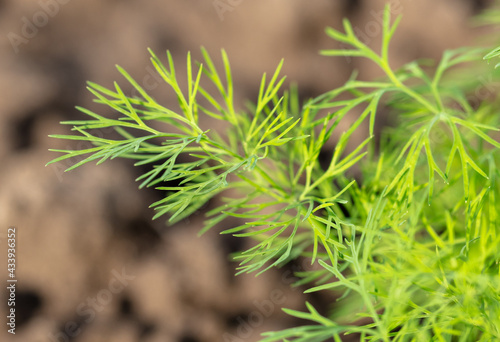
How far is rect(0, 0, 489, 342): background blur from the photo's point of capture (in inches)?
20.6

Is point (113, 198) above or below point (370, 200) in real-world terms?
below

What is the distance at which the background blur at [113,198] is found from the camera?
523mm

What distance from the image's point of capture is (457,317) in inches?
12.5

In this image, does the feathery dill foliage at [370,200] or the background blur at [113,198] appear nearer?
the feathery dill foliage at [370,200]

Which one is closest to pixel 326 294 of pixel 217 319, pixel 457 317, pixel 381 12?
pixel 217 319

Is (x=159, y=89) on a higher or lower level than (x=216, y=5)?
lower

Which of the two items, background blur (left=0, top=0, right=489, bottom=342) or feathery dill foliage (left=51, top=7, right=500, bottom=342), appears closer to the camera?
feathery dill foliage (left=51, top=7, right=500, bottom=342)

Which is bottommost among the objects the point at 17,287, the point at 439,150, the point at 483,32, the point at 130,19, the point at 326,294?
the point at 17,287

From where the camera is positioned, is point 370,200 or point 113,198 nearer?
point 370,200

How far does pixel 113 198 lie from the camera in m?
0.54

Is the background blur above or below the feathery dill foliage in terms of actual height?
below

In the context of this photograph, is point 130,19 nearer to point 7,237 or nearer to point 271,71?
point 271,71

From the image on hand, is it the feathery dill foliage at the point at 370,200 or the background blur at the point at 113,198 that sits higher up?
the feathery dill foliage at the point at 370,200

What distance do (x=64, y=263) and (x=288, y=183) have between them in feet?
0.89
